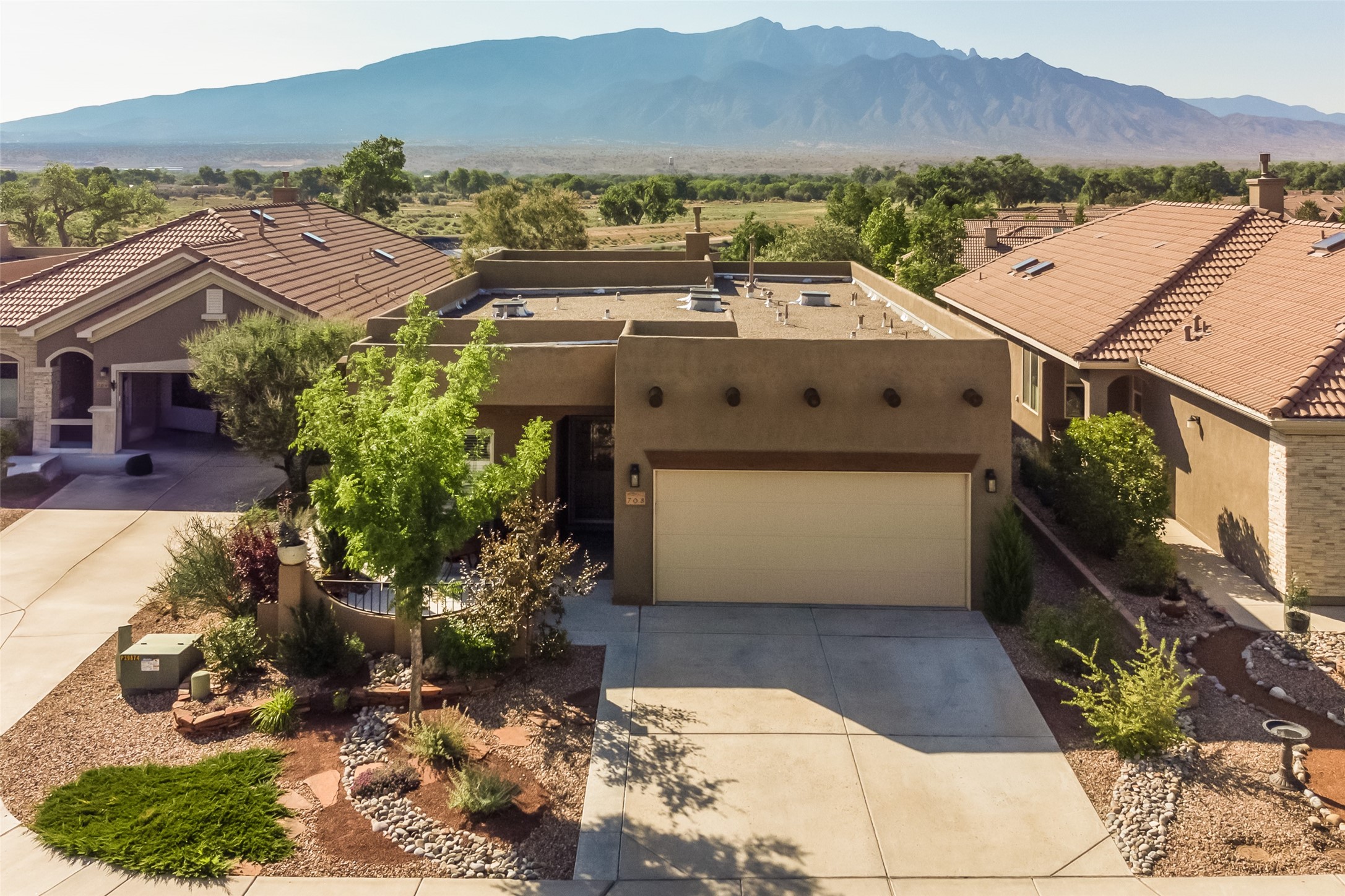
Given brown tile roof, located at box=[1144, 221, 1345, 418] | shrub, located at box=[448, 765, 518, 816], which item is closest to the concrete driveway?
shrub, located at box=[448, 765, 518, 816]

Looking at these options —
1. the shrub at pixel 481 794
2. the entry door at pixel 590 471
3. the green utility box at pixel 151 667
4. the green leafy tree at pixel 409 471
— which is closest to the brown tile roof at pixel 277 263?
the entry door at pixel 590 471

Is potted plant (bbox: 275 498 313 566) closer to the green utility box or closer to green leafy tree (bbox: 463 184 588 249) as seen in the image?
the green utility box

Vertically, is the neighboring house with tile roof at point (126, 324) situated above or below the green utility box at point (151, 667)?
above

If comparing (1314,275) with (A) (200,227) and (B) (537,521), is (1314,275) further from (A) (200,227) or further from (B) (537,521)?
(A) (200,227)

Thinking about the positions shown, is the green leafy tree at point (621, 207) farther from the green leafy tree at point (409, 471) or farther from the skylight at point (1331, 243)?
the green leafy tree at point (409, 471)

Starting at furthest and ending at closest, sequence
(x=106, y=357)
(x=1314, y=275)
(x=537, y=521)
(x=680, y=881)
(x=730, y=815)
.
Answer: (x=106, y=357) → (x=1314, y=275) → (x=537, y=521) → (x=730, y=815) → (x=680, y=881)

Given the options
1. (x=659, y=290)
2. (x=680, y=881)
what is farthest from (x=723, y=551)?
(x=659, y=290)
